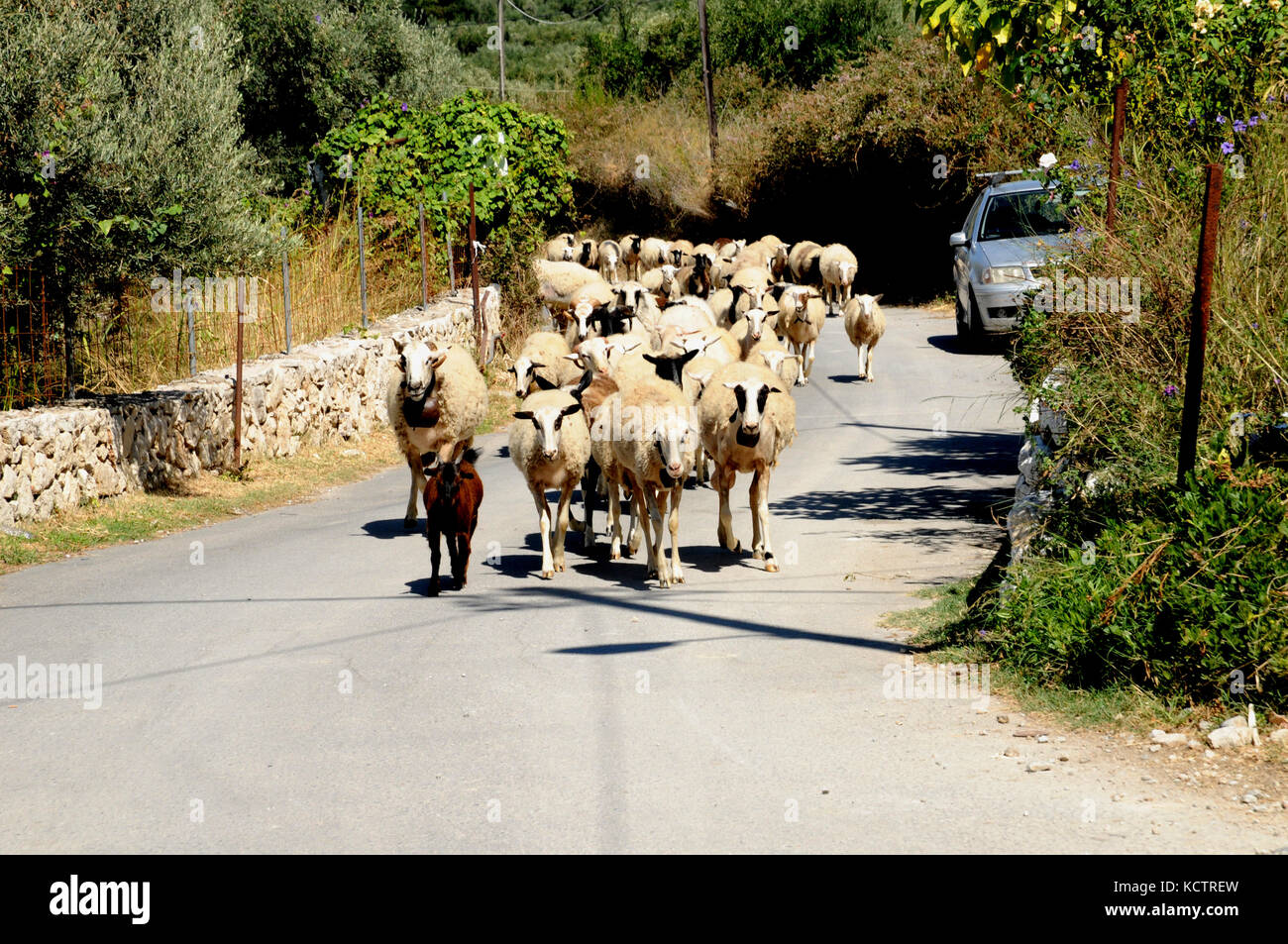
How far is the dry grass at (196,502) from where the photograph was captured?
41.6 ft

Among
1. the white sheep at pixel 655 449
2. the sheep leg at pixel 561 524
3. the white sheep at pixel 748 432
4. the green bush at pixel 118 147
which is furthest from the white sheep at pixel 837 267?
the sheep leg at pixel 561 524

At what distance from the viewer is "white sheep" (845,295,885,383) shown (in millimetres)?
21656

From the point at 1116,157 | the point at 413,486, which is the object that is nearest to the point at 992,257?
the point at 413,486

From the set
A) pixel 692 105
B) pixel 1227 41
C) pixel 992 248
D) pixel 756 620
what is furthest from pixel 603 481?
pixel 692 105

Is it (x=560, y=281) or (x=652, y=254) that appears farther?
(x=652, y=254)

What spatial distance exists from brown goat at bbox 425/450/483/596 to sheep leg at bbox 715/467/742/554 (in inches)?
89.9

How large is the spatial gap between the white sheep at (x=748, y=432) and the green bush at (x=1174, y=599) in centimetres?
358

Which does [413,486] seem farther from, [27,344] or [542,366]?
[27,344]

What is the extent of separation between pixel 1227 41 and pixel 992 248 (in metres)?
12.3

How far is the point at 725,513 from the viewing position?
11859mm

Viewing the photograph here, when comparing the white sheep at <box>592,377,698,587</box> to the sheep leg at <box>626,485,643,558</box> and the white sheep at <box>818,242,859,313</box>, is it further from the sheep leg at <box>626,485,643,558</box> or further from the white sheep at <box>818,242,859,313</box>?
the white sheep at <box>818,242,859,313</box>

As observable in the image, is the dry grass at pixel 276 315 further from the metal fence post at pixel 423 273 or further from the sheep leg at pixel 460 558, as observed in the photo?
the sheep leg at pixel 460 558

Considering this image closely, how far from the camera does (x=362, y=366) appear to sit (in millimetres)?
20281

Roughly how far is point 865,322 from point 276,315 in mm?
9016
